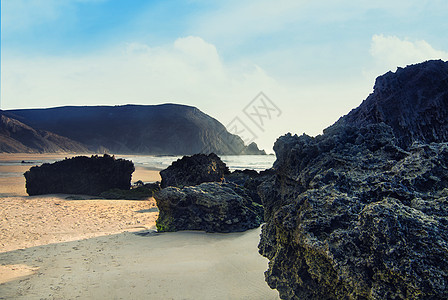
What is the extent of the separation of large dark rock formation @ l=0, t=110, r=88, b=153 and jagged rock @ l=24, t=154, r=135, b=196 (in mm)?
71912

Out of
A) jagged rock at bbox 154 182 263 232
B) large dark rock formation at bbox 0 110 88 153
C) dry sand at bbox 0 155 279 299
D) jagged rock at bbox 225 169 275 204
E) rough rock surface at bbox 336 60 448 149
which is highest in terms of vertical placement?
large dark rock formation at bbox 0 110 88 153

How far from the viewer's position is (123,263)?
398cm

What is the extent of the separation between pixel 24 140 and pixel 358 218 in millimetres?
94607

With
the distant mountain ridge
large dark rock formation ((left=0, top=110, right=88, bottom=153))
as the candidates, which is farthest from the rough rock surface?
the distant mountain ridge

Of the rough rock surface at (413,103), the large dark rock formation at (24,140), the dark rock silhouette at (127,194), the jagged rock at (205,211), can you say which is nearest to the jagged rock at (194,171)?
the dark rock silhouette at (127,194)

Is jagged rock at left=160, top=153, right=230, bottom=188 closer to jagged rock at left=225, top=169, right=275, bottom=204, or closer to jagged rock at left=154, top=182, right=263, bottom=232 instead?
jagged rock at left=225, top=169, right=275, bottom=204

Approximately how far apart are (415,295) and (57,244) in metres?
5.20

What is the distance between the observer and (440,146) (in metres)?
2.95

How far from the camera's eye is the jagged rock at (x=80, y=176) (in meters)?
12.4

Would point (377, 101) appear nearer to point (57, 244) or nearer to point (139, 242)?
point (139, 242)

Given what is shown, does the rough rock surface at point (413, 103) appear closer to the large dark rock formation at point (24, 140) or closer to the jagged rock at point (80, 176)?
the jagged rock at point (80, 176)

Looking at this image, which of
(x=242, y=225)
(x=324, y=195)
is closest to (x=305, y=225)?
(x=324, y=195)

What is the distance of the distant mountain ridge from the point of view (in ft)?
369

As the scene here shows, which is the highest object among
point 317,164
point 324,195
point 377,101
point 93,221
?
point 377,101
